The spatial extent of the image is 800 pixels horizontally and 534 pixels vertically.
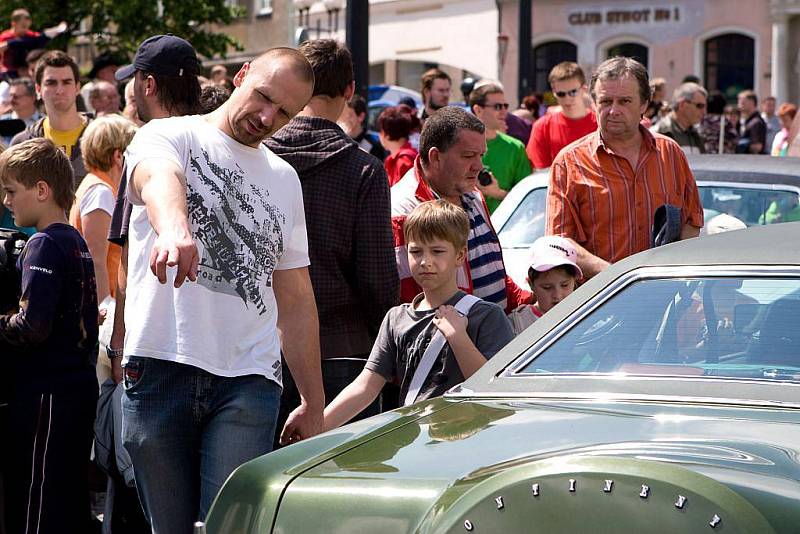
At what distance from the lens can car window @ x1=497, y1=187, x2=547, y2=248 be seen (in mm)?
8188

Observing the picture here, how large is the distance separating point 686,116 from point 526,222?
3.58 meters

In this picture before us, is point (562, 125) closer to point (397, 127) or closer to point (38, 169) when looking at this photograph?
point (397, 127)

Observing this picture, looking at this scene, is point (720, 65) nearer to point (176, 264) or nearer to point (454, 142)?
point (454, 142)

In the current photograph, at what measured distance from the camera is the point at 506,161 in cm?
975

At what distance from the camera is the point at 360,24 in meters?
11.4

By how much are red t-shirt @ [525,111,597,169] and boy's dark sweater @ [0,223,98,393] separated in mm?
5320

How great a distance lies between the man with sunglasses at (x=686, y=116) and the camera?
446 inches

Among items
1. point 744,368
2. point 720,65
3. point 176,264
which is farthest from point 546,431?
point 720,65

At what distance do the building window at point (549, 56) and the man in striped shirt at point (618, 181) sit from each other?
92.3ft

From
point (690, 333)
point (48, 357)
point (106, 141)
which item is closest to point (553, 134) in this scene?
point (106, 141)

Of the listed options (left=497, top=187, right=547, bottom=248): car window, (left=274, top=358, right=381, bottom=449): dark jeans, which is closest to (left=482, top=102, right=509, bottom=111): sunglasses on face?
(left=497, top=187, right=547, bottom=248): car window

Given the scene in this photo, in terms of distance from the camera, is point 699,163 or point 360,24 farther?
point 360,24

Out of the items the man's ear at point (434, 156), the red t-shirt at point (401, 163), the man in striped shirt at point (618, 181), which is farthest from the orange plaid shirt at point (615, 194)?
the red t-shirt at point (401, 163)

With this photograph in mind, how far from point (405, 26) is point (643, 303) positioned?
33.3m
